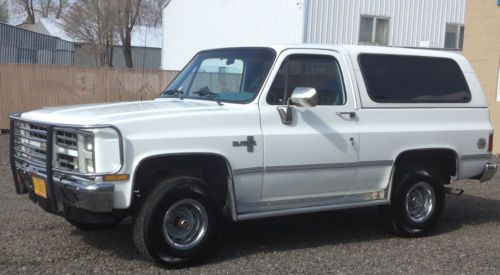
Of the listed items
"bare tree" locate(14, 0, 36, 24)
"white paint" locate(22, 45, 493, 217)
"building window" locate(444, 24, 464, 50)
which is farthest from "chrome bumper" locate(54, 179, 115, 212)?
"bare tree" locate(14, 0, 36, 24)

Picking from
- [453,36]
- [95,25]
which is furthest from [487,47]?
[95,25]

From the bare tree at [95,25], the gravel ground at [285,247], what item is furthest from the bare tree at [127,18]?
the gravel ground at [285,247]

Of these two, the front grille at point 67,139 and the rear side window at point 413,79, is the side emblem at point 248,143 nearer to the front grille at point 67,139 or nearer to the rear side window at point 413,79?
the front grille at point 67,139

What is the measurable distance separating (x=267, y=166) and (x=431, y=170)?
2.30m

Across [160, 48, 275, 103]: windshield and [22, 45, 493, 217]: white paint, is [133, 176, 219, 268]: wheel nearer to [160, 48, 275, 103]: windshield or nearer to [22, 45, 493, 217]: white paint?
[22, 45, 493, 217]: white paint

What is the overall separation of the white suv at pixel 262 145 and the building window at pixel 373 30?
43.3 feet

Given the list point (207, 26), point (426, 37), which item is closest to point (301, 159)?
point (426, 37)

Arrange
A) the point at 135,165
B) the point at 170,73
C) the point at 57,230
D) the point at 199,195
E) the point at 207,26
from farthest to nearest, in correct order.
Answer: the point at 207,26, the point at 170,73, the point at 57,230, the point at 199,195, the point at 135,165

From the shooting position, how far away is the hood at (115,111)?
5.44 metres

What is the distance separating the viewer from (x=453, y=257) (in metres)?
6.47

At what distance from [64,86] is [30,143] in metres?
13.2

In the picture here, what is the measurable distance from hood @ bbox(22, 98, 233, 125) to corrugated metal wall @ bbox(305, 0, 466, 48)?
1360 centimetres

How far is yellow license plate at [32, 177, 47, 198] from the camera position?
5.67 m

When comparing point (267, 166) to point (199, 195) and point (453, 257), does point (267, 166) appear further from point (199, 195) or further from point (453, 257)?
point (453, 257)
